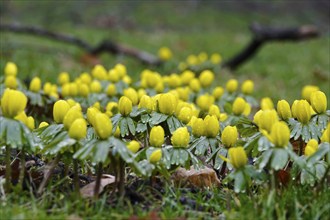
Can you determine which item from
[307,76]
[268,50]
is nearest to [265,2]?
[268,50]

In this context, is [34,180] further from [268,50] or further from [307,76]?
[268,50]

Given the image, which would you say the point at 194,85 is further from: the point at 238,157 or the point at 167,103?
the point at 238,157

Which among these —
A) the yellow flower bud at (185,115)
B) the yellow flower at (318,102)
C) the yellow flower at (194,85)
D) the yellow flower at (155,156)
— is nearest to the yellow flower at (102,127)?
the yellow flower at (155,156)

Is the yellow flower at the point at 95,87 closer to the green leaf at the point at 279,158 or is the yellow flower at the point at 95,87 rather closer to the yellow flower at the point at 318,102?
the yellow flower at the point at 318,102

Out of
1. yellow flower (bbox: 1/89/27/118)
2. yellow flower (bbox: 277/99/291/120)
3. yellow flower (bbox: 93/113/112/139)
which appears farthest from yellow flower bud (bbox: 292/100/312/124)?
yellow flower (bbox: 1/89/27/118)

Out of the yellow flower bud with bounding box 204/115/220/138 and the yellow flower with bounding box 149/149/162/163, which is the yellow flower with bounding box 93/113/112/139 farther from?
the yellow flower bud with bounding box 204/115/220/138

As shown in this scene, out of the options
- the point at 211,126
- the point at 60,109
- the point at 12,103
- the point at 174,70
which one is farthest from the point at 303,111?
the point at 174,70
